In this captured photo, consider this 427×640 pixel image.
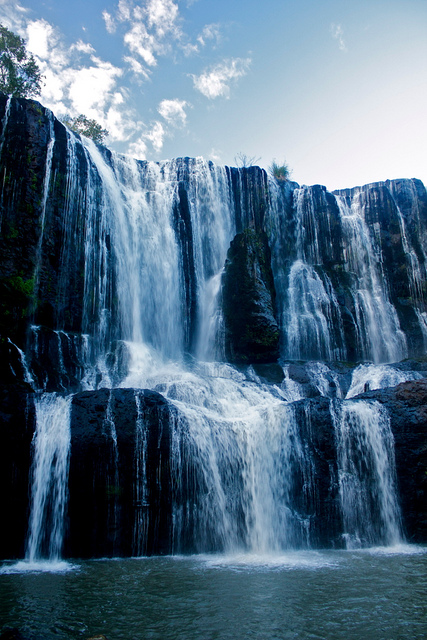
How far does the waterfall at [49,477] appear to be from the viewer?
9.07 m

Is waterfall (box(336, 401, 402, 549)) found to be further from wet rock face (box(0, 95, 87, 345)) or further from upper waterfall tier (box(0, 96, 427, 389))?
wet rock face (box(0, 95, 87, 345))

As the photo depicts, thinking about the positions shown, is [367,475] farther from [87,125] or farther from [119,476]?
[87,125]

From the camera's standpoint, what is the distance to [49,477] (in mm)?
9555

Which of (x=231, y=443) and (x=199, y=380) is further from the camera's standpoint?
(x=199, y=380)

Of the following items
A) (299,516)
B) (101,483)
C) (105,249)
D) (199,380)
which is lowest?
(299,516)

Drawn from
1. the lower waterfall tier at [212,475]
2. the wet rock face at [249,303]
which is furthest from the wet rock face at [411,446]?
the wet rock face at [249,303]

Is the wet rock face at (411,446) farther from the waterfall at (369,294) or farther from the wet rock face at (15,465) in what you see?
the waterfall at (369,294)

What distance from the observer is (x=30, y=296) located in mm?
16031

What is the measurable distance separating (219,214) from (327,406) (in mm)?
16312

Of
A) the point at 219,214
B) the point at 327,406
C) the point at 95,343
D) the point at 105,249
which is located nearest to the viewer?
the point at 327,406

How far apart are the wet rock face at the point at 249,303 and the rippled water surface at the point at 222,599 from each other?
11.1m

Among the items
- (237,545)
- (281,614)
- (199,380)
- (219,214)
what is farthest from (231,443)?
(219,214)

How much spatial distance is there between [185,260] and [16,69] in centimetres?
1701

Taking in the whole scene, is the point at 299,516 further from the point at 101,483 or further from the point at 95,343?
the point at 95,343
